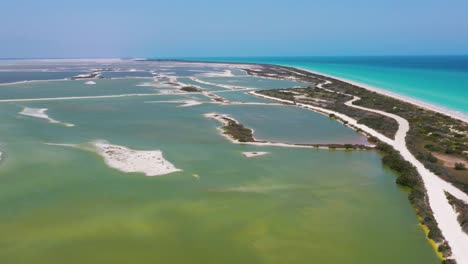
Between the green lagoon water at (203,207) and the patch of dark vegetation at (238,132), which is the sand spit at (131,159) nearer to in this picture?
the green lagoon water at (203,207)

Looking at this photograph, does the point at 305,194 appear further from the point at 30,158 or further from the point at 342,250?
the point at 30,158

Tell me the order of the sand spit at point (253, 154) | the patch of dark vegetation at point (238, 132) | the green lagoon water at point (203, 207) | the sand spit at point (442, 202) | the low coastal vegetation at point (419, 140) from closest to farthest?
the green lagoon water at point (203, 207)
the sand spit at point (442, 202)
the low coastal vegetation at point (419, 140)
the sand spit at point (253, 154)
the patch of dark vegetation at point (238, 132)

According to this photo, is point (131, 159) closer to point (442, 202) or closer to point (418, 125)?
point (442, 202)

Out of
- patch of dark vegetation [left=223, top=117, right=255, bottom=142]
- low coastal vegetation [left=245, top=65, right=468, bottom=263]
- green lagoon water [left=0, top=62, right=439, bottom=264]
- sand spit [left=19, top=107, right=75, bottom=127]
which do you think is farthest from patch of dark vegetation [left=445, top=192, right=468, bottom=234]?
sand spit [left=19, top=107, right=75, bottom=127]

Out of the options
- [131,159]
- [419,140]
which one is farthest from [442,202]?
[131,159]

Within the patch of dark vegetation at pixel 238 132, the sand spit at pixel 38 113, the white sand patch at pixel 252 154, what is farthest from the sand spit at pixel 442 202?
the sand spit at pixel 38 113

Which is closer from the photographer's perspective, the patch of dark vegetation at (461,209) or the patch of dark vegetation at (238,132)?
the patch of dark vegetation at (461,209)

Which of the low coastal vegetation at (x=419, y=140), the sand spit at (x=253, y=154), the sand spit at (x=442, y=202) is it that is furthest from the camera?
the sand spit at (x=253, y=154)
